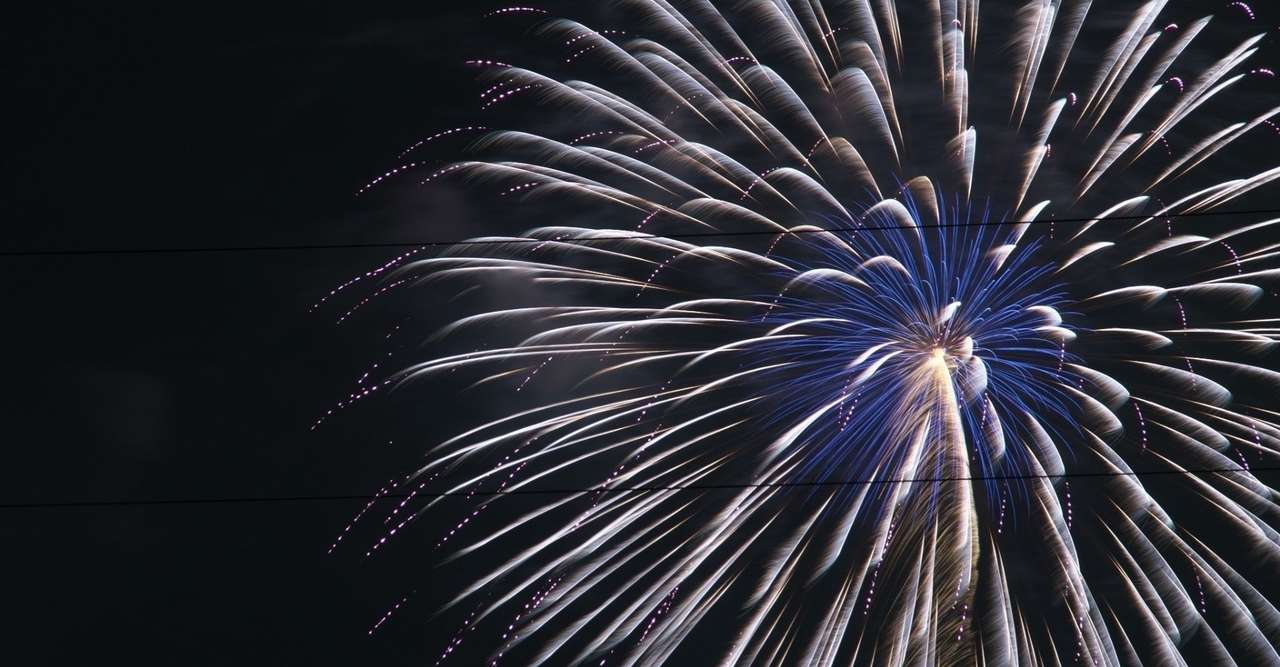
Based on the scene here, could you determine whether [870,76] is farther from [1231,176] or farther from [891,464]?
[1231,176]

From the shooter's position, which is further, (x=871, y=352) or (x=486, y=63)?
(x=486, y=63)

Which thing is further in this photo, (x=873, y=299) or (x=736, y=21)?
(x=736, y=21)

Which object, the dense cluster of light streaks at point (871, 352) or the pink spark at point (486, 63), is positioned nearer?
the dense cluster of light streaks at point (871, 352)

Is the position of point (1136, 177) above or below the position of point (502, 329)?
above

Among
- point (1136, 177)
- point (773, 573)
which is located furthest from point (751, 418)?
point (1136, 177)

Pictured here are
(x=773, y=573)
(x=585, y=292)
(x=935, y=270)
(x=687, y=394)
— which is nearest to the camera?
(x=935, y=270)

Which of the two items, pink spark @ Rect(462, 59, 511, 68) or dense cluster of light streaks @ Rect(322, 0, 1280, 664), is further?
pink spark @ Rect(462, 59, 511, 68)

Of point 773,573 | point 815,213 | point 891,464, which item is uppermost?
point 815,213

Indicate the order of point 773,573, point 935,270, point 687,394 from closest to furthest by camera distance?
point 935,270 → point 773,573 → point 687,394
